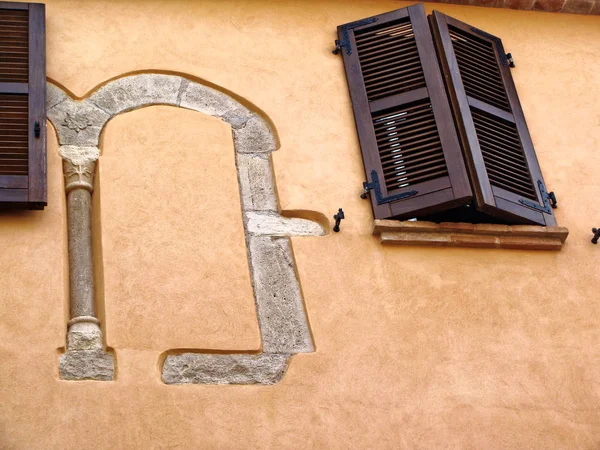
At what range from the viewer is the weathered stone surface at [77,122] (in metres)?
6.79

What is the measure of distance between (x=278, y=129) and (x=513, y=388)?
2020mm

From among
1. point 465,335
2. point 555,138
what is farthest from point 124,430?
point 555,138

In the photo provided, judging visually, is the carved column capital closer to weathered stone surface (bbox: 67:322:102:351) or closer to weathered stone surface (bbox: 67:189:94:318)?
weathered stone surface (bbox: 67:189:94:318)

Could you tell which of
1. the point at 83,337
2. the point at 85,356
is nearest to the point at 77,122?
the point at 83,337

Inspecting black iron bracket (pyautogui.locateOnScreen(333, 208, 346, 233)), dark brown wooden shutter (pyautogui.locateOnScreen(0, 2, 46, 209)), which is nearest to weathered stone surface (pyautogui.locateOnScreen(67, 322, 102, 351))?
dark brown wooden shutter (pyautogui.locateOnScreen(0, 2, 46, 209))

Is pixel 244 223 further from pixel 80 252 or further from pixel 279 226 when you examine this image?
pixel 80 252

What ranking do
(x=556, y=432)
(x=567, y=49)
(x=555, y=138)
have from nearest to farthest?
1. (x=556, y=432)
2. (x=555, y=138)
3. (x=567, y=49)

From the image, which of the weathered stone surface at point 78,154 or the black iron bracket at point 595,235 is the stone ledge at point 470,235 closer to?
the black iron bracket at point 595,235

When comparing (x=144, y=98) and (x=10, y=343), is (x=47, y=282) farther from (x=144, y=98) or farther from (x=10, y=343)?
(x=144, y=98)

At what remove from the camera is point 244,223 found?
6.67 meters

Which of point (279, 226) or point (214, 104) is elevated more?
point (214, 104)

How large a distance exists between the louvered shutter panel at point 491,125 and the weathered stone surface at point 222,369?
1.51 m

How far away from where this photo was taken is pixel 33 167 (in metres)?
6.46

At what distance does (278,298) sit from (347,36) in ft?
6.71
